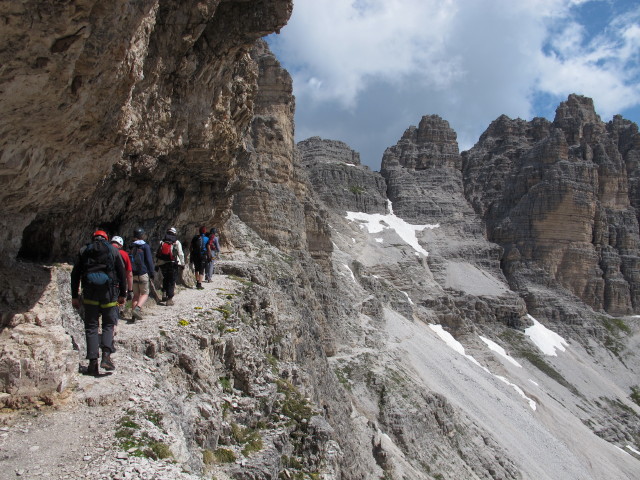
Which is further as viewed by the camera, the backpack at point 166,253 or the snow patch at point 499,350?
the snow patch at point 499,350

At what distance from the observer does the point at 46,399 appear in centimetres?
628

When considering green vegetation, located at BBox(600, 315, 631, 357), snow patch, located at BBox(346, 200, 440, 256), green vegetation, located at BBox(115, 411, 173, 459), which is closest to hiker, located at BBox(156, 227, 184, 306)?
green vegetation, located at BBox(115, 411, 173, 459)

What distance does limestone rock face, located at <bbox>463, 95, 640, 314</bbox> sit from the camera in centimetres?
9950

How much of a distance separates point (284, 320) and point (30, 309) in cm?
1113

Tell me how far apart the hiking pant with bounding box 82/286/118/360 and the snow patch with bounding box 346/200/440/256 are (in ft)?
295

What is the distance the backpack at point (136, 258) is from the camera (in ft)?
34.2

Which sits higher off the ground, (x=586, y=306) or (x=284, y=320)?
(x=284, y=320)

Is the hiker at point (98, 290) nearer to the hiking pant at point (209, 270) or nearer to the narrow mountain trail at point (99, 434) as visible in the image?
the narrow mountain trail at point (99, 434)

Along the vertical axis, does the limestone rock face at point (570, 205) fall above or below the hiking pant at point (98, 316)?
above

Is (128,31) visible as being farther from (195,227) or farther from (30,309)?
(195,227)

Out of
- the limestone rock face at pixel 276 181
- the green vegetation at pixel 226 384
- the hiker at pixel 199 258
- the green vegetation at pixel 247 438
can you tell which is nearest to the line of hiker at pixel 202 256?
the hiker at pixel 199 258

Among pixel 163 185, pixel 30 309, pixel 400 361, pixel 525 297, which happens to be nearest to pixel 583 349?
pixel 525 297

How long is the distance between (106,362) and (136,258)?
131 inches

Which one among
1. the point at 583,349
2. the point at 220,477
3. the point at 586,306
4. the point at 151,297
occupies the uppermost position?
the point at 151,297
